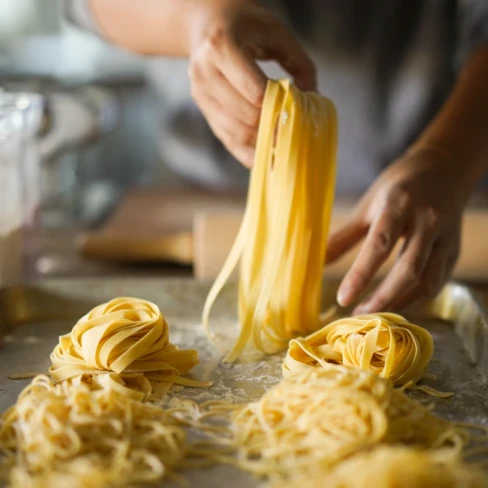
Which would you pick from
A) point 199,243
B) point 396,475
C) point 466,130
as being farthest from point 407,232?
point 396,475

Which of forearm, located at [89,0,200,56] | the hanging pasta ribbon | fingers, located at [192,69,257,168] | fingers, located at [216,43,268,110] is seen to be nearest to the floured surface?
the hanging pasta ribbon

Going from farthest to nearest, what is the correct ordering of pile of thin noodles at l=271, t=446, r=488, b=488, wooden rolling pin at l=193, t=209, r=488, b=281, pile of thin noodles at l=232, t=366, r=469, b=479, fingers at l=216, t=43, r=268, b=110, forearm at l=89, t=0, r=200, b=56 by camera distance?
wooden rolling pin at l=193, t=209, r=488, b=281, forearm at l=89, t=0, r=200, b=56, fingers at l=216, t=43, r=268, b=110, pile of thin noodles at l=232, t=366, r=469, b=479, pile of thin noodles at l=271, t=446, r=488, b=488

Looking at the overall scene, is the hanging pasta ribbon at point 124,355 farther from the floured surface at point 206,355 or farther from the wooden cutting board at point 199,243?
the wooden cutting board at point 199,243

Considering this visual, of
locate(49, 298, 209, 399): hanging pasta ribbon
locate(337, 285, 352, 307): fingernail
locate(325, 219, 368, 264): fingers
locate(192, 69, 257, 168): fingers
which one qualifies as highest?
locate(192, 69, 257, 168): fingers

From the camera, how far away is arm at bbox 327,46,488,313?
1.54 meters

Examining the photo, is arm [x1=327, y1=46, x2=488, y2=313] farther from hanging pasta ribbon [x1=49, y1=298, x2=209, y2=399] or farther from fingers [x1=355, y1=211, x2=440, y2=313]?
hanging pasta ribbon [x1=49, y1=298, x2=209, y2=399]

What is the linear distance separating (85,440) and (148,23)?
143 cm

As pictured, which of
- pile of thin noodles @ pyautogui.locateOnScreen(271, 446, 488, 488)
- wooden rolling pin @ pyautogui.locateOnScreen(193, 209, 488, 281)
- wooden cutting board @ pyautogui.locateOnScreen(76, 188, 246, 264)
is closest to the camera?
pile of thin noodles @ pyautogui.locateOnScreen(271, 446, 488, 488)

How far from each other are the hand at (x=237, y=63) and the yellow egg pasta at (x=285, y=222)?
0.21 feet

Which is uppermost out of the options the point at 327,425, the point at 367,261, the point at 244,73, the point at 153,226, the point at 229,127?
the point at 244,73

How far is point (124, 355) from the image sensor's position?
1324mm

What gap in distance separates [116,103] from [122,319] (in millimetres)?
2173

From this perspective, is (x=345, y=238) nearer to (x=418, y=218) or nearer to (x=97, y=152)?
(x=418, y=218)

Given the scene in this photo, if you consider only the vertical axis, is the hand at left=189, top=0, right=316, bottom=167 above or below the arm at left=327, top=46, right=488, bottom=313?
above
